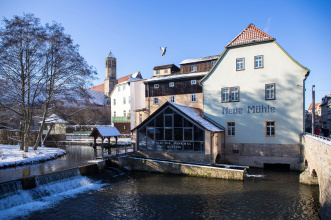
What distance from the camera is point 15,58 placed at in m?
22.6

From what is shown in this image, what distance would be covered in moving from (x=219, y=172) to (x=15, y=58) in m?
21.7

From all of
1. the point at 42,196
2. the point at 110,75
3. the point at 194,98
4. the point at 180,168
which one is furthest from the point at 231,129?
the point at 110,75

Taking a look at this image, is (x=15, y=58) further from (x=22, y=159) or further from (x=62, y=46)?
(x=22, y=159)

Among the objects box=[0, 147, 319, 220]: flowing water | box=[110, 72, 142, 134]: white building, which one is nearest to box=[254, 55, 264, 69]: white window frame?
box=[0, 147, 319, 220]: flowing water

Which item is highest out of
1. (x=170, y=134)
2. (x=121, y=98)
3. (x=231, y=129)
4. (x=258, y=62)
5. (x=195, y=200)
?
(x=258, y=62)

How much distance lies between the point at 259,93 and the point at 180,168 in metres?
10.4

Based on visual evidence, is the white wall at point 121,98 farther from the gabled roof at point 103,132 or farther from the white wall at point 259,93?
the white wall at point 259,93

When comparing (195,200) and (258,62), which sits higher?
(258,62)

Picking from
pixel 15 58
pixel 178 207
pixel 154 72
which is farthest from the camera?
pixel 154 72

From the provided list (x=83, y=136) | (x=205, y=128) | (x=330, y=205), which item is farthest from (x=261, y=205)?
(x=83, y=136)

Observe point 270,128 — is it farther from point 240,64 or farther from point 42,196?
point 42,196

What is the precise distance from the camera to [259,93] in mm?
21828

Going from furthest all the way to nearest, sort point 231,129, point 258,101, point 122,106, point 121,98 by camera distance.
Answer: point 121,98 < point 122,106 < point 231,129 < point 258,101

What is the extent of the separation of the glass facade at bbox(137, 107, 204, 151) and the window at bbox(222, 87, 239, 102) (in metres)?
5.13
